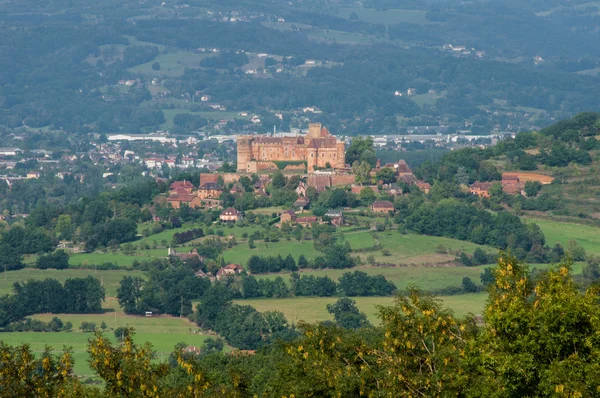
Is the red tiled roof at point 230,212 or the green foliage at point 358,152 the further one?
the green foliage at point 358,152

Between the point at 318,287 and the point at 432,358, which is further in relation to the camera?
the point at 318,287

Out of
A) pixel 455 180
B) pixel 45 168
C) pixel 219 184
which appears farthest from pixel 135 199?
pixel 45 168

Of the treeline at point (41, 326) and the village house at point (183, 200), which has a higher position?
the village house at point (183, 200)

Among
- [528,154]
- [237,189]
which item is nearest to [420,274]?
[237,189]

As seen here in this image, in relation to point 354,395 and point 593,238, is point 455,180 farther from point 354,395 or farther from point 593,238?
point 354,395

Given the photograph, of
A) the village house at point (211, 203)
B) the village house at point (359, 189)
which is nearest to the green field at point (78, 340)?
the village house at point (211, 203)

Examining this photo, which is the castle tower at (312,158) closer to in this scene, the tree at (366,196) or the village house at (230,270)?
the tree at (366,196)

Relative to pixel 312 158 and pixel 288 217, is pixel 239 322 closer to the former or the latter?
pixel 288 217
